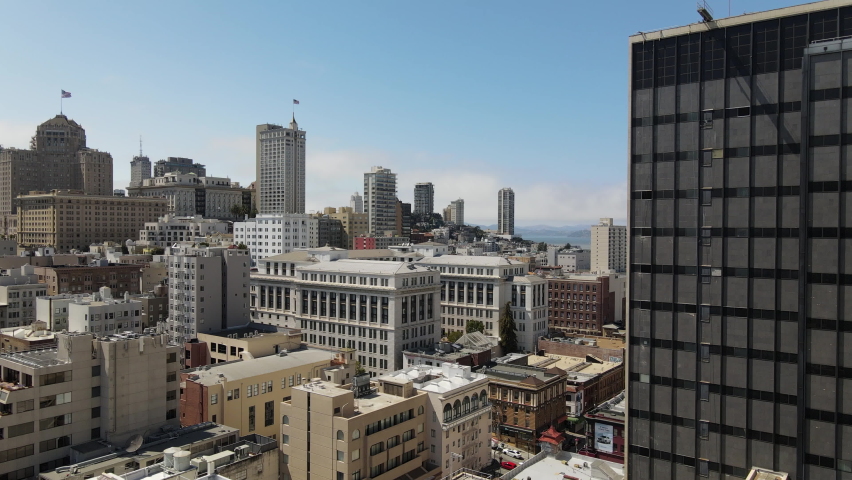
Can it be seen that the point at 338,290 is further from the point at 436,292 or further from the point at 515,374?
the point at 515,374

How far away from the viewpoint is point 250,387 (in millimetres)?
72438

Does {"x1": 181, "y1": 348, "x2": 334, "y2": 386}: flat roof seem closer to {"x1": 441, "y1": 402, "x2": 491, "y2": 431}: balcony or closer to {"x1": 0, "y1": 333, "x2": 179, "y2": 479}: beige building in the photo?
{"x1": 0, "y1": 333, "x2": 179, "y2": 479}: beige building

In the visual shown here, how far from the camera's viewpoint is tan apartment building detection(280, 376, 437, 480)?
58531 millimetres

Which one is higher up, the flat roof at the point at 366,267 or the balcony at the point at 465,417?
the flat roof at the point at 366,267

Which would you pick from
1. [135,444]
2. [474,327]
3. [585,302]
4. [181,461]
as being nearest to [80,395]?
[135,444]

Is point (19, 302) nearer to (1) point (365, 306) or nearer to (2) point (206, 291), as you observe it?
(2) point (206, 291)

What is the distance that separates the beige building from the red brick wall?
15.6 ft

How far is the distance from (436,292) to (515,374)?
110ft

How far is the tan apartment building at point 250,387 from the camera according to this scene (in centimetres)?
6844

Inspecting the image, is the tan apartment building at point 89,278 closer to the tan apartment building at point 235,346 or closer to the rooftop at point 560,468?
the tan apartment building at point 235,346

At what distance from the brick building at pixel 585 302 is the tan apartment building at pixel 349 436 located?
105 m

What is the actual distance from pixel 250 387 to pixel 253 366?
4.14 meters

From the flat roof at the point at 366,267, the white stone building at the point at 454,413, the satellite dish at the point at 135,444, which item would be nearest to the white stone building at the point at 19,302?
the flat roof at the point at 366,267

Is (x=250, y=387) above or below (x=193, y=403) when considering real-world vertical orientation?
above
